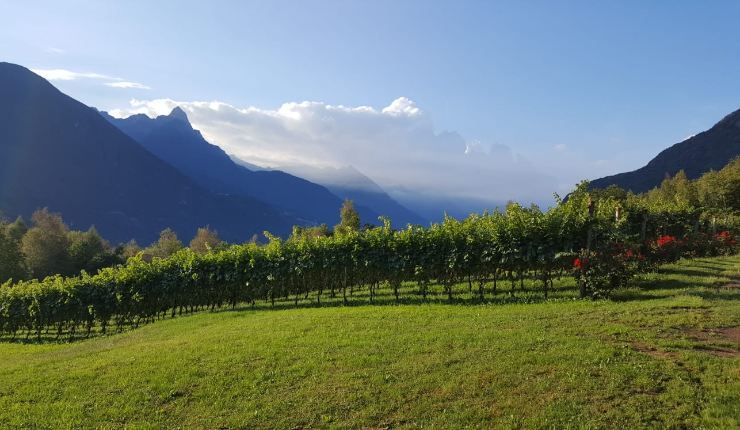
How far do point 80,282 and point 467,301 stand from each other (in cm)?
2200

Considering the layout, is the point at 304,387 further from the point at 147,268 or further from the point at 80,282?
the point at 80,282

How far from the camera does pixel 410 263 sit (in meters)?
21.2

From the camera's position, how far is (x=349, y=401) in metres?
8.18

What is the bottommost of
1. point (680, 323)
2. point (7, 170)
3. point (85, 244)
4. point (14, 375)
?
point (14, 375)

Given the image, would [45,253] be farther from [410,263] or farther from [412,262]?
[412,262]

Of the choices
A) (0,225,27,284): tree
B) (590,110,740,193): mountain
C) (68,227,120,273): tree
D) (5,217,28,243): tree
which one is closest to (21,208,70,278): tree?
(68,227,120,273): tree

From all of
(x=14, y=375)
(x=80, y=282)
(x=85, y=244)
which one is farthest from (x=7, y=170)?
(x=14, y=375)

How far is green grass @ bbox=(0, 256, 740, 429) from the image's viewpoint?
23.7 ft

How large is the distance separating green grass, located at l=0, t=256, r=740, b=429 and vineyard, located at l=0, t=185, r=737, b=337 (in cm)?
315

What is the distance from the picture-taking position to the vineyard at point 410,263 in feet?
56.4

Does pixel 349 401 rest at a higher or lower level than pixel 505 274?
lower

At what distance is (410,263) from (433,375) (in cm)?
1235

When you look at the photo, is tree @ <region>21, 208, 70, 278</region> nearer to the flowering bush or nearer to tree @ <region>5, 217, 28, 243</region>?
tree @ <region>5, 217, 28, 243</region>

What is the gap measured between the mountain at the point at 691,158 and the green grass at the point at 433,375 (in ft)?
531
